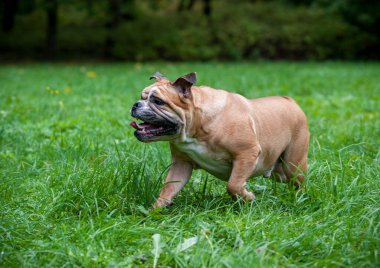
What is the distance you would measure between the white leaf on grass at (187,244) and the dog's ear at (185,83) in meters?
1.22

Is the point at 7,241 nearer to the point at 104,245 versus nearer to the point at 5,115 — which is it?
the point at 104,245

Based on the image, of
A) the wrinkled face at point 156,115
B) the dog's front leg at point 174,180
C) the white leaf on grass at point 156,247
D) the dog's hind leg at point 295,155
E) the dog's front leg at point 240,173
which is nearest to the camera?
the white leaf on grass at point 156,247

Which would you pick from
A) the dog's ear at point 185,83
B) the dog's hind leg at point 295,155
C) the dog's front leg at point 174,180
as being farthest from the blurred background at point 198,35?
the dog's ear at point 185,83

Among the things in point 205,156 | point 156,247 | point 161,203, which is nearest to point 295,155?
point 205,156

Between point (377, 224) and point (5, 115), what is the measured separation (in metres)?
5.79

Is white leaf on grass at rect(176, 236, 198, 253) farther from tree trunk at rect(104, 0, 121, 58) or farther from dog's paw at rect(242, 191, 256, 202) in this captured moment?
tree trunk at rect(104, 0, 121, 58)

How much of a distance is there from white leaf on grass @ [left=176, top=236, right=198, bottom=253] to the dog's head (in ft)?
3.21

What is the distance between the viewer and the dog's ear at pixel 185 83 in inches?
163

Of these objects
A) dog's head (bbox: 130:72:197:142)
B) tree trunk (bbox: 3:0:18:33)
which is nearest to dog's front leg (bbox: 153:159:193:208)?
dog's head (bbox: 130:72:197:142)

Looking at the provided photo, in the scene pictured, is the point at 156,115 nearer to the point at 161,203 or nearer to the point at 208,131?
the point at 208,131

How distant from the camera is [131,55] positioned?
80.4ft

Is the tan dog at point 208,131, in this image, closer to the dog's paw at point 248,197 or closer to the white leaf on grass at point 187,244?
the dog's paw at point 248,197

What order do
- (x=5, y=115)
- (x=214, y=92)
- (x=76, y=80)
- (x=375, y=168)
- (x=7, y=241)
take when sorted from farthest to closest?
1. (x=76, y=80)
2. (x=5, y=115)
3. (x=375, y=168)
4. (x=214, y=92)
5. (x=7, y=241)

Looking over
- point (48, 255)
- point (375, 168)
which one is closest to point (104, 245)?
point (48, 255)
